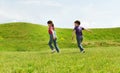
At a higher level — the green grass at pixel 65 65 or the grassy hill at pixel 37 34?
the green grass at pixel 65 65

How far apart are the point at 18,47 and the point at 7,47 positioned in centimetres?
159

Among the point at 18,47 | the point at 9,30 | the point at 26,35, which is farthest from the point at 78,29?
the point at 9,30

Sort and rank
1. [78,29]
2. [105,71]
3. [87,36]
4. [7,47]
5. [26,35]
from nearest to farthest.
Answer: [105,71]
[78,29]
[7,47]
[26,35]
[87,36]

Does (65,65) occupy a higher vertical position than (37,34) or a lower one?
higher

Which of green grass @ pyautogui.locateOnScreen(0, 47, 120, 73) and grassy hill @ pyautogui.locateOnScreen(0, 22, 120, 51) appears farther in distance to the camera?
grassy hill @ pyautogui.locateOnScreen(0, 22, 120, 51)

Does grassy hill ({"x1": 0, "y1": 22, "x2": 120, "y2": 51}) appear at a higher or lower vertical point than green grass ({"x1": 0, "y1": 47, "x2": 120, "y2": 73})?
lower

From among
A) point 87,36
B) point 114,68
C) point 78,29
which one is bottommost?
point 87,36

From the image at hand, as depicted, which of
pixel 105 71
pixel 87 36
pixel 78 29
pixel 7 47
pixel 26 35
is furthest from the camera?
pixel 87 36

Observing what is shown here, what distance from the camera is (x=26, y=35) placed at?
81.2m

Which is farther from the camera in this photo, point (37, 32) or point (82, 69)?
point (37, 32)

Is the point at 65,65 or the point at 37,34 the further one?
the point at 37,34

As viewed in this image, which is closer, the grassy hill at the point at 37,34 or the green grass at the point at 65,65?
the green grass at the point at 65,65

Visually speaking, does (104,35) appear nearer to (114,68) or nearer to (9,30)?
(9,30)

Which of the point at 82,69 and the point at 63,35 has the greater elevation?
the point at 82,69
